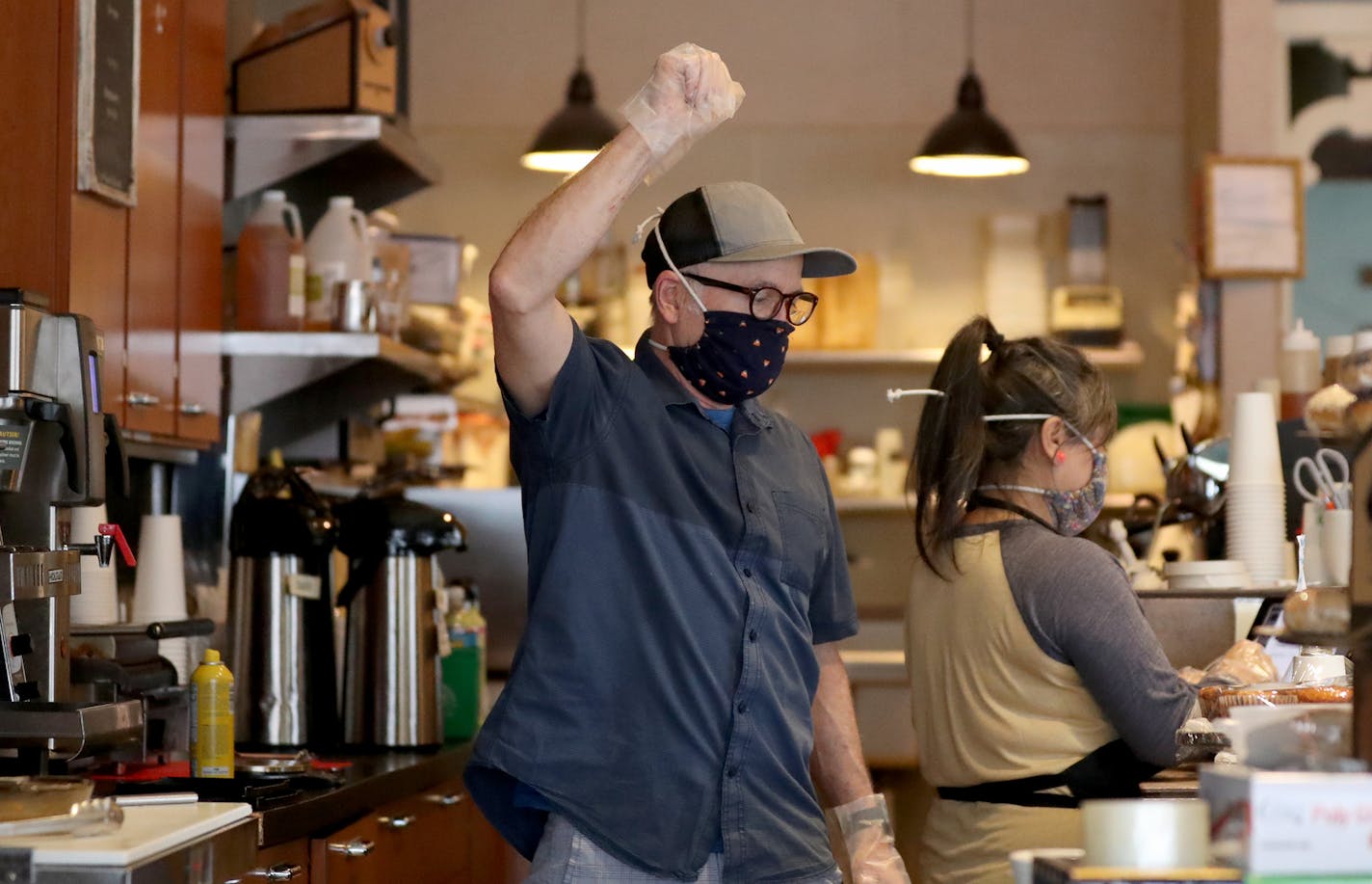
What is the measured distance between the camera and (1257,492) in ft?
11.2

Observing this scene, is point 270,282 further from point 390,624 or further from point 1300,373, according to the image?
point 1300,373

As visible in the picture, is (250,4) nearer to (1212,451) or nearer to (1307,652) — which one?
(1212,451)

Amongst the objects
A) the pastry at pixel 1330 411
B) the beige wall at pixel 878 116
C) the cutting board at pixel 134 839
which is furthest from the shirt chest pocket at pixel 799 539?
the beige wall at pixel 878 116

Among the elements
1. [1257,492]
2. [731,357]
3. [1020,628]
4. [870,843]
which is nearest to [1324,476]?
[1257,492]

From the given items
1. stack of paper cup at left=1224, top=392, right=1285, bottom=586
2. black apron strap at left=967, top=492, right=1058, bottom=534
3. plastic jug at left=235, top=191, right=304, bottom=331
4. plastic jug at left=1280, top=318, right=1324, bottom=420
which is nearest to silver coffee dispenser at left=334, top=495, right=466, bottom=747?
plastic jug at left=235, top=191, right=304, bottom=331

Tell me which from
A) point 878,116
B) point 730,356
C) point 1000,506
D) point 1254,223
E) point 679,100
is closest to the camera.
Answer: point 679,100

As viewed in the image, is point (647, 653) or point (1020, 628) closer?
point (647, 653)

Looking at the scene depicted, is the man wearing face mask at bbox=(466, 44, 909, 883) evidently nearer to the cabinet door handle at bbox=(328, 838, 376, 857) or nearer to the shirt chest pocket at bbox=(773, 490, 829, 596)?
the shirt chest pocket at bbox=(773, 490, 829, 596)

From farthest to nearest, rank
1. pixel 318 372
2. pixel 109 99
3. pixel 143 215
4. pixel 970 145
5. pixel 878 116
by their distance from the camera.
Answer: pixel 878 116 → pixel 970 145 → pixel 318 372 → pixel 143 215 → pixel 109 99

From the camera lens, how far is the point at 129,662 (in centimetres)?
291

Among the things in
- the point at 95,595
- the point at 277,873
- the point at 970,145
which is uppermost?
the point at 970,145

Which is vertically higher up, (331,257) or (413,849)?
(331,257)

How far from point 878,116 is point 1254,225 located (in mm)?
1978

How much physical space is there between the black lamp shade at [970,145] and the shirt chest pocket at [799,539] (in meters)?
3.57
